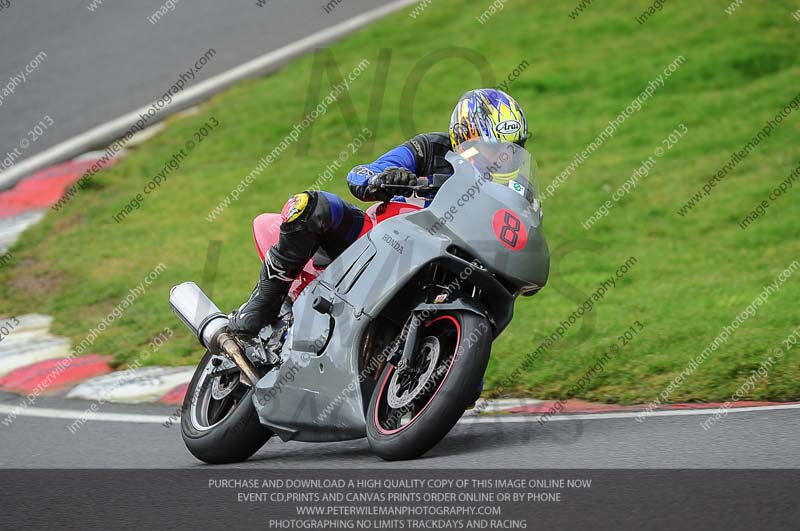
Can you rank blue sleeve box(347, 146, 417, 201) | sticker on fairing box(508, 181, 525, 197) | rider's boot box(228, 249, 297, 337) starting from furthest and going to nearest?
rider's boot box(228, 249, 297, 337) → blue sleeve box(347, 146, 417, 201) → sticker on fairing box(508, 181, 525, 197)

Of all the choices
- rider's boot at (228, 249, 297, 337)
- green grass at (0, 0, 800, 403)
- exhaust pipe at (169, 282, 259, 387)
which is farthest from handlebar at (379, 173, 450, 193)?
green grass at (0, 0, 800, 403)

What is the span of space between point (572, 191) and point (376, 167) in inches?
257

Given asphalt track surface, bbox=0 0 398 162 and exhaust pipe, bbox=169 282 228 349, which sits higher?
exhaust pipe, bbox=169 282 228 349

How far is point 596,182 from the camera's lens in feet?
38.4

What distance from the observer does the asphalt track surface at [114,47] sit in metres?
13.9

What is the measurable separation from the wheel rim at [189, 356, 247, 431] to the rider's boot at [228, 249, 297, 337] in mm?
214

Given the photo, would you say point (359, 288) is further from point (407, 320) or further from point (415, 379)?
point (415, 379)

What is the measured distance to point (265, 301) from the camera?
570cm

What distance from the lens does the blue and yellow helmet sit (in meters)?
5.26

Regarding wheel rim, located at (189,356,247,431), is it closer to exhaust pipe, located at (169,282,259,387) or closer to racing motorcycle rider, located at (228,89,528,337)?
exhaust pipe, located at (169,282,259,387)
